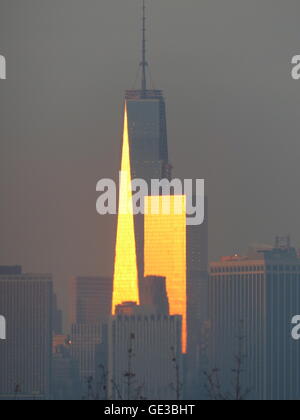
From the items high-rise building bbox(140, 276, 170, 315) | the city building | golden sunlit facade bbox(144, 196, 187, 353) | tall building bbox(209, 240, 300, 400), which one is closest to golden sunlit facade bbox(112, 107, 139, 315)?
high-rise building bbox(140, 276, 170, 315)

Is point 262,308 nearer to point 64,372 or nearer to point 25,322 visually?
point 25,322

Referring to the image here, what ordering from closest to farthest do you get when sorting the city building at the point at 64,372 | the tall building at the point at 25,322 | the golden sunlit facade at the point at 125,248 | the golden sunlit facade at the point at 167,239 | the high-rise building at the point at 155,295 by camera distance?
the city building at the point at 64,372
the tall building at the point at 25,322
the golden sunlit facade at the point at 125,248
the high-rise building at the point at 155,295
the golden sunlit facade at the point at 167,239

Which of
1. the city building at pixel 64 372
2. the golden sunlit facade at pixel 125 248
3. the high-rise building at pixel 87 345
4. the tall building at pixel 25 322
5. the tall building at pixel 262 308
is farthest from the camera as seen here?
the golden sunlit facade at pixel 125 248

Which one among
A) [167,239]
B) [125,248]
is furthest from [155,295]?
[167,239]

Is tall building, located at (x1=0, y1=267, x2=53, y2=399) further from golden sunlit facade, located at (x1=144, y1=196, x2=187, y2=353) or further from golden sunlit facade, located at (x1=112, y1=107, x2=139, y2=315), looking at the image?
golden sunlit facade, located at (x1=144, y1=196, x2=187, y2=353)

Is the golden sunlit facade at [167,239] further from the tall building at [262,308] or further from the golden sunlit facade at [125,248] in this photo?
the tall building at [262,308]

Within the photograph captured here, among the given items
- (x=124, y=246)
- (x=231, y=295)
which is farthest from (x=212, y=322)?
(x=124, y=246)

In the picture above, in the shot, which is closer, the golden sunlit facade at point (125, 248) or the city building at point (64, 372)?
the city building at point (64, 372)

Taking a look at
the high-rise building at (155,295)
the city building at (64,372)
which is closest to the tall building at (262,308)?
the high-rise building at (155,295)
